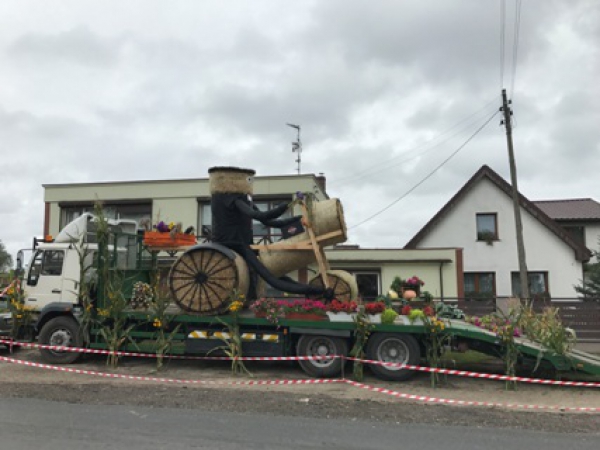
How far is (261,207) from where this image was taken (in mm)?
22844

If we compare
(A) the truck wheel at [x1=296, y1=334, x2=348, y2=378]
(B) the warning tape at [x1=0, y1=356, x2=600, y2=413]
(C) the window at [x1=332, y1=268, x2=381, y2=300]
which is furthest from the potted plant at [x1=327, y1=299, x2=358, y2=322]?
(C) the window at [x1=332, y1=268, x2=381, y2=300]

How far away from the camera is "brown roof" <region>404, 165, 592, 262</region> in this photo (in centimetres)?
2545

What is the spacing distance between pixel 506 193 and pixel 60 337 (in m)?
22.0

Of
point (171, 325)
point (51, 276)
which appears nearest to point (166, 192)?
point (51, 276)

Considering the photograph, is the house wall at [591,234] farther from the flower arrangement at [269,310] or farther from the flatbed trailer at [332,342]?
the flower arrangement at [269,310]

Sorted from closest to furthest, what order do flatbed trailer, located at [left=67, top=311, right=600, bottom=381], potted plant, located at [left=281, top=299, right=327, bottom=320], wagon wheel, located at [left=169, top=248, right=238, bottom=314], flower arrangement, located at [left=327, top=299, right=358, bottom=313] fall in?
1. flatbed trailer, located at [left=67, top=311, right=600, bottom=381]
2. flower arrangement, located at [left=327, top=299, right=358, bottom=313]
3. potted plant, located at [left=281, top=299, right=327, bottom=320]
4. wagon wheel, located at [left=169, top=248, right=238, bottom=314]

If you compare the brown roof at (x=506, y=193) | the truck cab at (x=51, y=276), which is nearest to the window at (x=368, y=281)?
the brown roof at (x=506, y=193)

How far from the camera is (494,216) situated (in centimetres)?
2656

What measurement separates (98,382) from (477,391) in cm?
638

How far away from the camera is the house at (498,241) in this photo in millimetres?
25172

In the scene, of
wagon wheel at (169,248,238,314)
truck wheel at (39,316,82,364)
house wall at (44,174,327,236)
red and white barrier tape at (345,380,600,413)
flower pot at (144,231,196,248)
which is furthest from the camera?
house wall at (44,174,327,236)

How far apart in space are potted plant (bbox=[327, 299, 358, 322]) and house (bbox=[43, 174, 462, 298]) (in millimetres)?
9792

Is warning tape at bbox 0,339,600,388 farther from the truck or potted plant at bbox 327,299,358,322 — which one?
potted plant at bbox 327,299,358,322

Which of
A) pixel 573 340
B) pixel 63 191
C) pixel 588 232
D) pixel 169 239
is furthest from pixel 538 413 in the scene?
pixel 588 232
